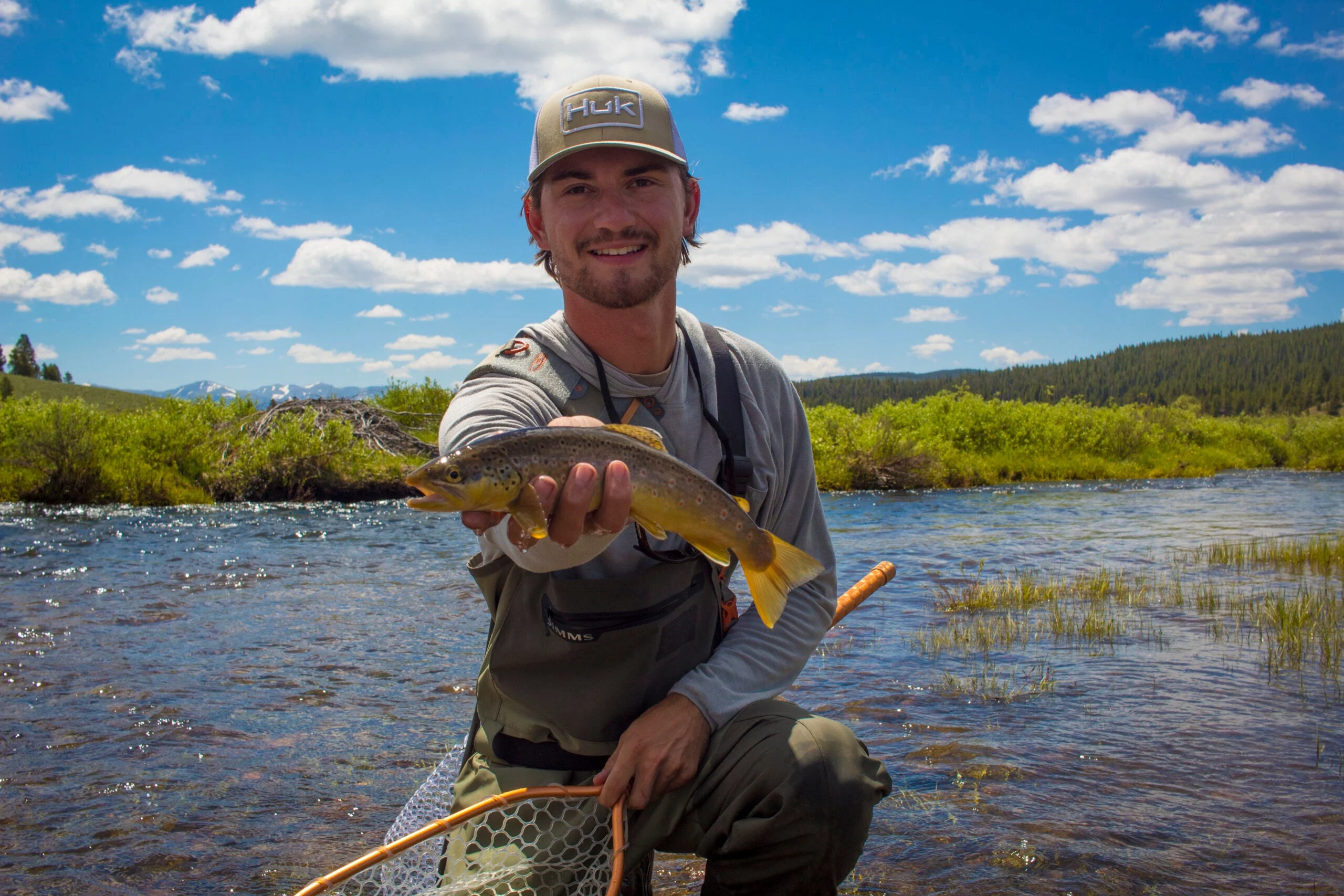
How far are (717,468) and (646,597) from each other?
0.64m

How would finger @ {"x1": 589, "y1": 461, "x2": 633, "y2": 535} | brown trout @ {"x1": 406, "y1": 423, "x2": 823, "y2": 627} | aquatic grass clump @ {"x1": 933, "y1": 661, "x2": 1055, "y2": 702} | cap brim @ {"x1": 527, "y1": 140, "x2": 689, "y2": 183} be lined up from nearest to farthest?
brown trout @ {"x1": 406, "y1": 423, "x2": 823, "y2": 627}
finger @ {"x1": 589, "y1": 461, "x2": 633, "y2": 535}
cap brim @ {"x1": 527, "y1": 140, "x2": 689, "y2": 183}
aquatic grass clump @ {"x1": 933, "y1": 661, "x2": 1055, "y2": 702}

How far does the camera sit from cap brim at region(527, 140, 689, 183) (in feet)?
10.7

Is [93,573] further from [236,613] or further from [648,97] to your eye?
[648,97]

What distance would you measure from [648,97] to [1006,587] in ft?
33.5

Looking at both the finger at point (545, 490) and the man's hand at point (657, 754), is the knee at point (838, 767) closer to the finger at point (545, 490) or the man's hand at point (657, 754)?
the man's hand at point (657, 754)

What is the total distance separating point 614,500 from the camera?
238 cm

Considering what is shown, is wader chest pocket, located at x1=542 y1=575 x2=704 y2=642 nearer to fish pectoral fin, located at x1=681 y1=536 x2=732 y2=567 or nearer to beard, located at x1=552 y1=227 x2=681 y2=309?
fish pectoral fin, located at x1=681 y1=536 x2=732 y2=567

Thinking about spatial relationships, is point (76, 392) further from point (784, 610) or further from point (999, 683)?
point (784, 610)

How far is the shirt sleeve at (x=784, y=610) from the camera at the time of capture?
3152mm

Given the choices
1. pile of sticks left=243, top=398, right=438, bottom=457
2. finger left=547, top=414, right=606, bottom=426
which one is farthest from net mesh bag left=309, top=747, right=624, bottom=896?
pile of sticks left=243, top=398, right=438, bottom=457

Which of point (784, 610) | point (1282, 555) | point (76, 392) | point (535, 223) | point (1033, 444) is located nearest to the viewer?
point (784, 610)

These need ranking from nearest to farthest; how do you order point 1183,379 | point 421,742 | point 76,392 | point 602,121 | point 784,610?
point 602,121 → point 784,610 → point 421,742 → point 76,392 → point 1183,379

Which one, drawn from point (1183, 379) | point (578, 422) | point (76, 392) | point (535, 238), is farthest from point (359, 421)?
point (1183, 379)

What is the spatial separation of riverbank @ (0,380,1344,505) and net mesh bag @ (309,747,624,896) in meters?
13.8
